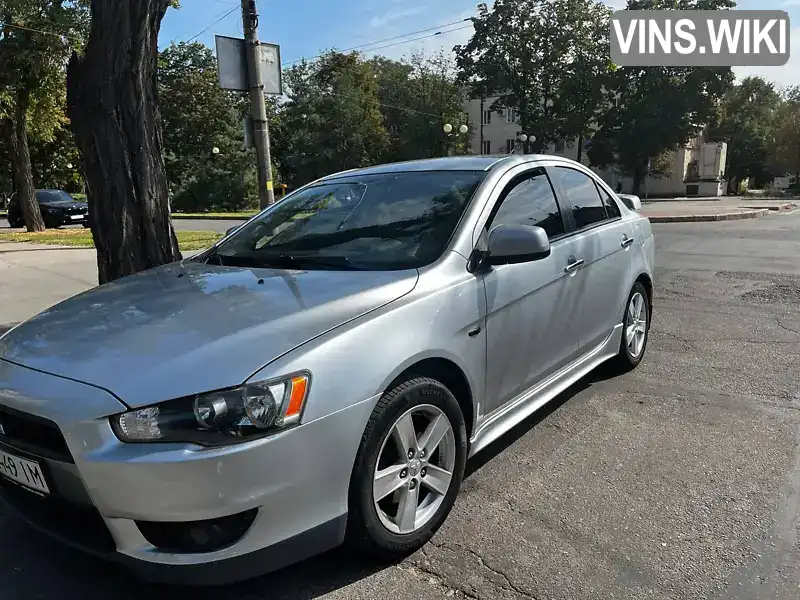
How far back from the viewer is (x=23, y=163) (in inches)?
794

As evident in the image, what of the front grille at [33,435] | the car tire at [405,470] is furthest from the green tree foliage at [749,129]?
the front grille at [33,435]

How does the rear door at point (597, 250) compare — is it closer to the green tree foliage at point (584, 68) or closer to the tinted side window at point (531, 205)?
the tinted side window at point (531, 205)

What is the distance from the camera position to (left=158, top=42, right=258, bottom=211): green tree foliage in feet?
143

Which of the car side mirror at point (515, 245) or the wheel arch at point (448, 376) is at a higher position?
the car side mirror at point (515, 245)

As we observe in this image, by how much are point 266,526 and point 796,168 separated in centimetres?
6068

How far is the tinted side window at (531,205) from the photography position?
346 centimetres

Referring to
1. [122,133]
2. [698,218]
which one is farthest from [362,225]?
[698,218]

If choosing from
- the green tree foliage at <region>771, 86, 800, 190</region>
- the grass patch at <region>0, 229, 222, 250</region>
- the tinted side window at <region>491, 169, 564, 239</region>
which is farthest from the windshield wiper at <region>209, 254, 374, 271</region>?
the green tree foliage at <region>771, 86, 800, 190</region>

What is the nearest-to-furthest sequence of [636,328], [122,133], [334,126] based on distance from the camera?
[636,328]
[122,133]
[334,126]

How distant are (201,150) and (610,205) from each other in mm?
43551

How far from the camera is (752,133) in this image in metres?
64.4

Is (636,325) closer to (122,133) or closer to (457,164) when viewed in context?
(457,164)

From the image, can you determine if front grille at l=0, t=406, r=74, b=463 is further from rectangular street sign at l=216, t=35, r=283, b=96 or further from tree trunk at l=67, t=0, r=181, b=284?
rectangular street sign at l=216, t=35, r=283, b=96

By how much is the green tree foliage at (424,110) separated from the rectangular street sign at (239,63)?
40854 mm
